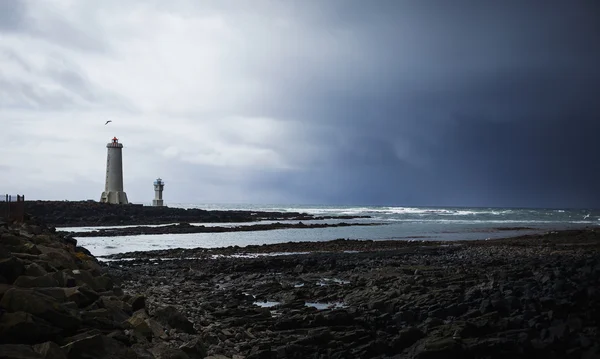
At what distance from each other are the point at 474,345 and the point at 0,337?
21.0ft

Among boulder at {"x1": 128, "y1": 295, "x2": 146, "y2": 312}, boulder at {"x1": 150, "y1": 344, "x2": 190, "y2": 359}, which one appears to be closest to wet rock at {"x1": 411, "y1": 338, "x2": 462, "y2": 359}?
boulder at {"x1": 150, "y1": 344, "x2": 190, "y2": 359}

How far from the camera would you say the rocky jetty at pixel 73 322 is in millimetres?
5945

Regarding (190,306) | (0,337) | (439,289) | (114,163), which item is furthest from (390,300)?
(114,163)

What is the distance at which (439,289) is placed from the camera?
1207 cm

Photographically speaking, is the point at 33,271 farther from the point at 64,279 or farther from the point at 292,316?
the point at 292,316

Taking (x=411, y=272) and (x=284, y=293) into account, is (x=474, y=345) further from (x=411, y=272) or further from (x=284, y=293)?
(x=411, y=272)

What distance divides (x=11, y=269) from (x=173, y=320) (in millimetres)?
2743

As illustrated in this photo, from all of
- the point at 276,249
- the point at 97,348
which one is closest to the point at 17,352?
the point at 97,348

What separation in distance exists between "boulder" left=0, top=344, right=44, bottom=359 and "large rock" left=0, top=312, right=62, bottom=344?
431mm

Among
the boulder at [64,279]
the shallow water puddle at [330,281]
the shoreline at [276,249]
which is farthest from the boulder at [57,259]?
the shoreline at [276,249]

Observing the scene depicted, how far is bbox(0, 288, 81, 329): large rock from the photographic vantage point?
251 inches

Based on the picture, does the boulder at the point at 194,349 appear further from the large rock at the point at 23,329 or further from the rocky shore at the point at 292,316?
the large rock at the point at 23,329

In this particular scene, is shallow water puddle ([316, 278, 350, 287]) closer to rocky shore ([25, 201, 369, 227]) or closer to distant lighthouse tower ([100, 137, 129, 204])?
rocky shore ([25, 201, 369, 227])

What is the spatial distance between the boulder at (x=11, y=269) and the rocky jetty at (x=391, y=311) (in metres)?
3.08
